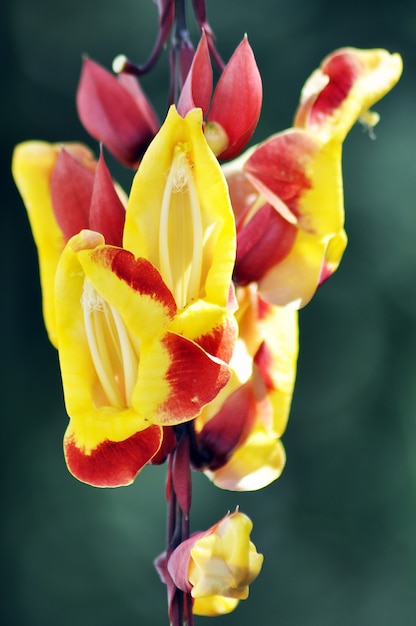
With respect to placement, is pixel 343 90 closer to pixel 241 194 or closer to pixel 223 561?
pixel 241 194

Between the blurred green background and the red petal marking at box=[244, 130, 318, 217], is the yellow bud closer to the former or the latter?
the red petal marking at box=[244, 130, 318, 217]

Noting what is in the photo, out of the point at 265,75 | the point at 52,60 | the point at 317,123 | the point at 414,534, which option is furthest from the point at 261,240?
the point at 52,60

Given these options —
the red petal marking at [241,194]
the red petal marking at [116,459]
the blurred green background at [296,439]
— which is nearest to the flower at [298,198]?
the red petal marking at [241,194]

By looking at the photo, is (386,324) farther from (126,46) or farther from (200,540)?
(200,540)

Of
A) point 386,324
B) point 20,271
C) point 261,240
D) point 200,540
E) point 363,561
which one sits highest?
point 261,240

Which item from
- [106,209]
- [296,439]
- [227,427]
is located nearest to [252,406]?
[227,427]

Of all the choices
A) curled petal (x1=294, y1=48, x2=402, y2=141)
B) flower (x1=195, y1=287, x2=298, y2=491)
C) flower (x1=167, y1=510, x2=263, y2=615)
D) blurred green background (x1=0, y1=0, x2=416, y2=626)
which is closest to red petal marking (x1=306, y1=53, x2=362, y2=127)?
curled petal (x1=294, y1=48, x2=402, y2=141)
